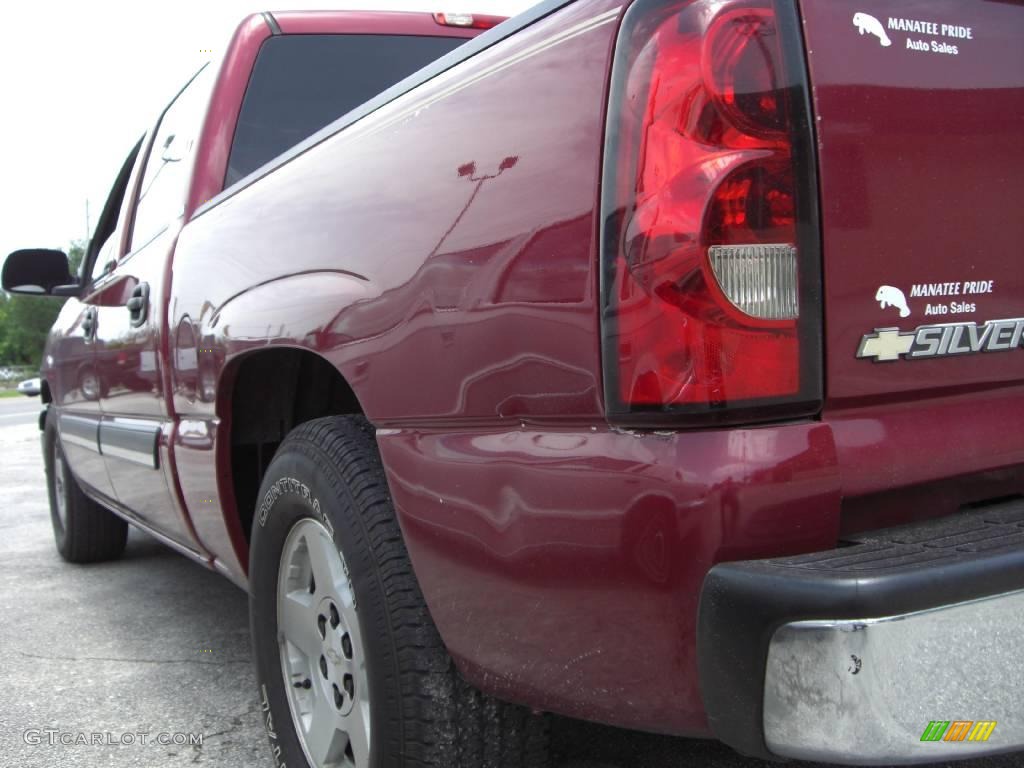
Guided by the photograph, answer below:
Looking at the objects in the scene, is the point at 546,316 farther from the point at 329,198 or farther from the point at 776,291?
the point at 329,198

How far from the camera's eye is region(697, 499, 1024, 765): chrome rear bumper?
1.21 m

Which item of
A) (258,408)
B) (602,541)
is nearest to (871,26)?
(602,541)

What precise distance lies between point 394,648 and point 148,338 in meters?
1.72

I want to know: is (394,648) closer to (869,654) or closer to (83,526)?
(869,654)

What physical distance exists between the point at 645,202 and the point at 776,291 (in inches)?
8.2

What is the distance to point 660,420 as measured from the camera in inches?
53.1

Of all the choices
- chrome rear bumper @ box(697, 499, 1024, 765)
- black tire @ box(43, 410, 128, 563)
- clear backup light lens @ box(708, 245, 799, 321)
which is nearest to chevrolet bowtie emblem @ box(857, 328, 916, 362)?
clear backup light lens @ box(708, 245, 799, 321)

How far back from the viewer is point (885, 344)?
1404 millimetres

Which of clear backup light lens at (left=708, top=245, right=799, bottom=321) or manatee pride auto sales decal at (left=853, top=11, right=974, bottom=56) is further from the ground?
manatee pride auto sales decal at (left=853, top=11, right=974, bottom=56)

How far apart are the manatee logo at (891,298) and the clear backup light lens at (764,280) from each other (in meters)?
0.12

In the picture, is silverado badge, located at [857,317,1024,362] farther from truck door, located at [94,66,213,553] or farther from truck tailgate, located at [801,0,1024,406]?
truck door, located at [94,66,213,553]

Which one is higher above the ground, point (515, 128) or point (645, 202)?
point (515, 128)

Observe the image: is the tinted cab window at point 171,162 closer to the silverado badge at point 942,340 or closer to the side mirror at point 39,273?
the side mirror at point 39,273

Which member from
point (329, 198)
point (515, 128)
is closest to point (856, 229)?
point (515, 128)
